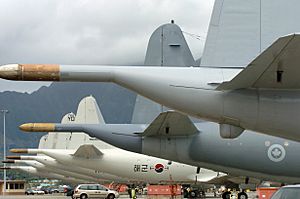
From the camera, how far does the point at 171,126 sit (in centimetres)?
1781

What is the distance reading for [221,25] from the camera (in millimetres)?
10953

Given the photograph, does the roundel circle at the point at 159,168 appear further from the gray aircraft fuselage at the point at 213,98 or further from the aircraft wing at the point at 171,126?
the gray aircraft fuselage at the point at 213,98

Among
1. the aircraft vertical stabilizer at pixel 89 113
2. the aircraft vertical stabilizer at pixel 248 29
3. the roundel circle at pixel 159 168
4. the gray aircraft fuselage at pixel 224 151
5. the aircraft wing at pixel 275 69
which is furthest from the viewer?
the aircraft vertical stabilizer at pixel 89 113

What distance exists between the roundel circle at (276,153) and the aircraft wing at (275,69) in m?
8.62

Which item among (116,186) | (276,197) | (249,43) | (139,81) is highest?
(249,43)

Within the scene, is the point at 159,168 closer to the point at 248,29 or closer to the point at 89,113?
the point at 89,113

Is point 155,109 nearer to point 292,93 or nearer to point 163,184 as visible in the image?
point 292,93

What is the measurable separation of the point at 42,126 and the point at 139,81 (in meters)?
7.95

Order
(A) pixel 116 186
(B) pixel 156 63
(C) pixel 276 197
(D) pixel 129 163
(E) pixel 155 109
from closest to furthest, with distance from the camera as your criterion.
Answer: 1. (C) pixel 276 197
2. (B) pixel 156 63
3. (E) pixel 155 109
4. (D) pixel 129 163
5. (A) pixel 116 186

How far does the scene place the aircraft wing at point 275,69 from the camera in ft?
27.6

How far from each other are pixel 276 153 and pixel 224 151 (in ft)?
6.49

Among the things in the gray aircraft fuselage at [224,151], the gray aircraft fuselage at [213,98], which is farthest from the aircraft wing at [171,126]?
the gray aircraft fuselage at [213,98]

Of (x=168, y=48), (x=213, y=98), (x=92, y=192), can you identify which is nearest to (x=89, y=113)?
(x=92, y=192)

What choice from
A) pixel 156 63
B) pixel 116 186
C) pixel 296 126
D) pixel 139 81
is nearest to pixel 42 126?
pixel 156 63
